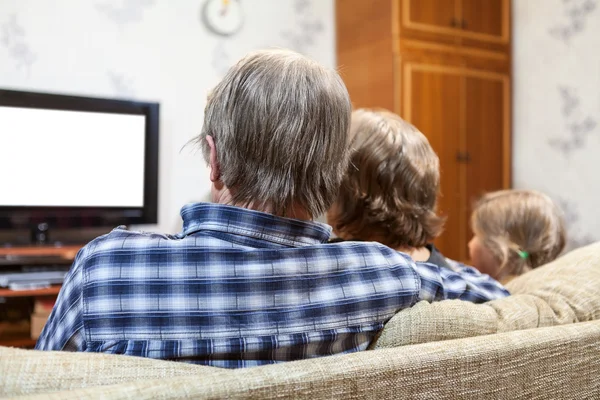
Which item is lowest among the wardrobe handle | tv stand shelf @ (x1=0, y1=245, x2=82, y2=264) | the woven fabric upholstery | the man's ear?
tv stand shelf @ (x1=0, y1=245, x2=82, y2=264)

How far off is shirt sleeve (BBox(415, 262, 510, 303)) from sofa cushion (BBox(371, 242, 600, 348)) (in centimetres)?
6

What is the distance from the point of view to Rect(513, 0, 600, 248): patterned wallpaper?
3.49 m

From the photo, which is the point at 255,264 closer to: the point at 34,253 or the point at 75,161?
the point at 34,253

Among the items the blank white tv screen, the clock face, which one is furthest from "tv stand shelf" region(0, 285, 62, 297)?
the clock face

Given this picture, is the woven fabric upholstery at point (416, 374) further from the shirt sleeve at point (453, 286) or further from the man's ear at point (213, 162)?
the man's ear at point (213, 162)

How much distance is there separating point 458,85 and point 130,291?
322 cm

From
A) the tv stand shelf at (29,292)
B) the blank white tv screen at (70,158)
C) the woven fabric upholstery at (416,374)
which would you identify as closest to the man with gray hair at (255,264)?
the woven fabric upholstery at (416,374)

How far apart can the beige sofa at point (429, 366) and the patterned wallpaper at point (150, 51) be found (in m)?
2.39

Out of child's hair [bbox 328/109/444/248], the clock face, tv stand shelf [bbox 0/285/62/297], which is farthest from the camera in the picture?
the clock face

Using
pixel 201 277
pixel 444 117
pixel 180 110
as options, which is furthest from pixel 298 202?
pixel 444 117

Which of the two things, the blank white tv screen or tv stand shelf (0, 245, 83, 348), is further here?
the blank white tv screen


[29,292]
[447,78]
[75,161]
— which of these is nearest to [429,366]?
[29,292]

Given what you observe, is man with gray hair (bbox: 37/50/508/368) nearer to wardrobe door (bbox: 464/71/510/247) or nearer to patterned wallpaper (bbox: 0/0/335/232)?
patterned wallpaper (bbox: 0/0/335/232)

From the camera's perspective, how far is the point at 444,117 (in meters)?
3.58
